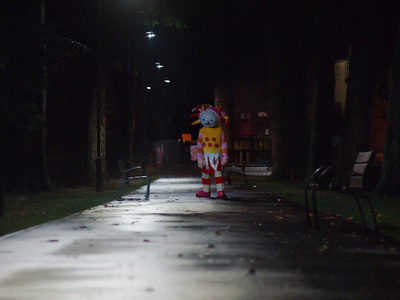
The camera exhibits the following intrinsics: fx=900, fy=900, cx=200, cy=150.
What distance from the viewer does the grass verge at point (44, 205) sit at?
1712 centimetres

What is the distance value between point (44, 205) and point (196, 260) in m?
13.0

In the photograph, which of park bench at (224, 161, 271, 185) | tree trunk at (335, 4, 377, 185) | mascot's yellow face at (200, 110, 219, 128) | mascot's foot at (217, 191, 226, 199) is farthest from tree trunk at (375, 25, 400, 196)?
park bench at (224, 161, 271, 185)

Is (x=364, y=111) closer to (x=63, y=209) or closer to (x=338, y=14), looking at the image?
(x=338, y=14)

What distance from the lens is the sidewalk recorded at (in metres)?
8.40

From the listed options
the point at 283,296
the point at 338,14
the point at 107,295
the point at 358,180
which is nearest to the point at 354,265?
the point at 283,296

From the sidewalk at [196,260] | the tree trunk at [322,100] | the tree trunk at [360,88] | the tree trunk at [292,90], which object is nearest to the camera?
the sidewalk at [196,260]

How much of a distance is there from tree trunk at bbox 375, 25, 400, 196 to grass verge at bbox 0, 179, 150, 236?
309 inches

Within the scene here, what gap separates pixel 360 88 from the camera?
101 ft

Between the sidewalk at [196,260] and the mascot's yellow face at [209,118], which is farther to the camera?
the mascot's yellow face at [209,118]

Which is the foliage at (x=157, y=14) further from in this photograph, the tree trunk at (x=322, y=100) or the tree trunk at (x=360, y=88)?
the tree trunk at (x=360, y=88)

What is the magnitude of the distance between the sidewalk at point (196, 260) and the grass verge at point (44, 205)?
1.08 meters

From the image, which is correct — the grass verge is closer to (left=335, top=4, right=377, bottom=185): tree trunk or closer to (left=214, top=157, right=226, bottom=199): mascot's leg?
(left=214, top=157, right=226, bottom=199): mascot's leg

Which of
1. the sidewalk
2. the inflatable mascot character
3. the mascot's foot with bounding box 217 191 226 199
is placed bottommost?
the sidewalk

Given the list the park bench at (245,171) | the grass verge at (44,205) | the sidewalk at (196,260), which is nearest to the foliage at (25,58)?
the grass verge at (44,205)
